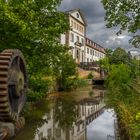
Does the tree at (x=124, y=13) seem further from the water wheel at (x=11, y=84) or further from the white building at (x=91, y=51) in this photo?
the white building at (x=91, y=51)

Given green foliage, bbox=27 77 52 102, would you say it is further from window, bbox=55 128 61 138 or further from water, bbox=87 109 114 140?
water, bbox=87 109 114 140

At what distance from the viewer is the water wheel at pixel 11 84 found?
304 inches

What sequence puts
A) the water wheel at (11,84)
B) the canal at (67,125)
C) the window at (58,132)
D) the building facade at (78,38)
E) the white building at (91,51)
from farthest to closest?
the white building at (91,51)
the building facade at (78,38)
the window at (58,132)
the canal at (67,125)
the water wheel at (11,84)

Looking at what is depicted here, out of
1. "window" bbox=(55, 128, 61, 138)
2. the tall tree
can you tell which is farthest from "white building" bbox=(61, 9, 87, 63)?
"window" bbox=(55, 128, 61, 138)

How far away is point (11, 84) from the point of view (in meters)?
8.29

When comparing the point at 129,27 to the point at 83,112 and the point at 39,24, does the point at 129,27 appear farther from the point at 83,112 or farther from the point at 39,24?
the point at 83,112

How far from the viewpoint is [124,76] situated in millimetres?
26281

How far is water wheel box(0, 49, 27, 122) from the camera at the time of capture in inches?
304

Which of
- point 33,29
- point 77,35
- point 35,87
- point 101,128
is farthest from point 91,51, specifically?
point 33,29

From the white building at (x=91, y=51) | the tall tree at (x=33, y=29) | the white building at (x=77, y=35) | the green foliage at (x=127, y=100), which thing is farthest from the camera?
the white building at (x=91, y=51)

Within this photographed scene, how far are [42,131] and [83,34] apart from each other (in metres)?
73.5

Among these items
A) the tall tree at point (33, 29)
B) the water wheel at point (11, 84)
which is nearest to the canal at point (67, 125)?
the tall tree at point (33, 29)

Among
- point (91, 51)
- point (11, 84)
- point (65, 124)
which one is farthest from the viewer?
point (91, 51)

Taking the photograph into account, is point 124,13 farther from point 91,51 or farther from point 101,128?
point 91,51
